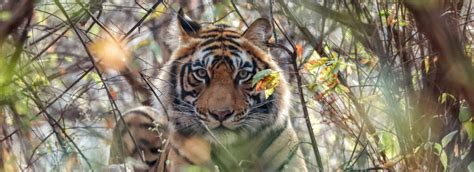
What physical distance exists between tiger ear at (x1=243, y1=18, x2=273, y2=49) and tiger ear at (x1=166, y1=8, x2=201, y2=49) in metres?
0.27

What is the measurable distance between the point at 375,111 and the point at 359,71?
7.7 inches

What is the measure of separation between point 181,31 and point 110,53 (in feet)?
2.24

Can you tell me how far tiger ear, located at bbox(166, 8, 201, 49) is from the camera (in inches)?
172

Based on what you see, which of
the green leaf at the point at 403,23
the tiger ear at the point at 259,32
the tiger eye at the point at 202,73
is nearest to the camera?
the green leaf at the point at 403,23

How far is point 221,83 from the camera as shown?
4168 millimetres

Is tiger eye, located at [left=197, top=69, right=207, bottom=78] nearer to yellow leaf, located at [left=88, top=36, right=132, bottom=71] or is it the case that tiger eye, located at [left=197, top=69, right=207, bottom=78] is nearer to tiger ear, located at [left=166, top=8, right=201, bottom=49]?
tiger ear, located at [left=166, top=8, right=201, bottom=49]

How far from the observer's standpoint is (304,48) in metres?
4.18

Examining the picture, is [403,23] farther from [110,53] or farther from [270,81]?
[110,53]

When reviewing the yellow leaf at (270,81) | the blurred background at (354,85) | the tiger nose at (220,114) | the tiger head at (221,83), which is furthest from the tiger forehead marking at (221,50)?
the yellow leaf at (270,81)

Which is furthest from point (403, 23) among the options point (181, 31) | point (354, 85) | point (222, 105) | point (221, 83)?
point (181, 31)

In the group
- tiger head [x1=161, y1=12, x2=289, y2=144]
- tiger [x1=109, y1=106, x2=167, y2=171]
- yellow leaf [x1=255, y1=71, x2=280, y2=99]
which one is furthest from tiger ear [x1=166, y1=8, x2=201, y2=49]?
yellow leaf [x1=255, y1=71, x2=280, y2=99]

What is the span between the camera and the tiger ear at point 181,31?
438 cm

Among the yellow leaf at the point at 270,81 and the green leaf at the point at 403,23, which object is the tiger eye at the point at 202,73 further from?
the green leaf at the point at 403,23

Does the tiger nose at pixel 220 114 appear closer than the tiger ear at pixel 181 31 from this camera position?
Yes
